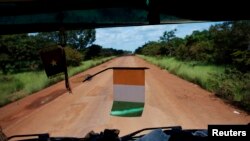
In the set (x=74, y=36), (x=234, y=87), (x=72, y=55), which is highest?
(x=74, y=36)

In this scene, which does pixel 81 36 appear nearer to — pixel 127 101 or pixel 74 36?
pixel 74 36

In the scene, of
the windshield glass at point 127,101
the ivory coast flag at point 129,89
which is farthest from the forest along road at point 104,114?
the ivory coast flag at point 129,89

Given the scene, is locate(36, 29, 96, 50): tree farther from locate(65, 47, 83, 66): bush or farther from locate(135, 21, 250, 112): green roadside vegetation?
locate(65, 47, 83, 66): bush

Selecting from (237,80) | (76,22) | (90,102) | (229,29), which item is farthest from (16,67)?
(76,22)

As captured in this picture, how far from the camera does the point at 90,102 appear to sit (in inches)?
631

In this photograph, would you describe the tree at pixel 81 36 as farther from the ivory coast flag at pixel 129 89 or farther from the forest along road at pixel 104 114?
the forest along road at pixel 104 114

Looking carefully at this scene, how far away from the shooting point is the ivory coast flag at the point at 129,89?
107 inches

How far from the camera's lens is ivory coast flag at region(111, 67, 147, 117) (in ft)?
8.95

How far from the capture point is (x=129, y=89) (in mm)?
2799

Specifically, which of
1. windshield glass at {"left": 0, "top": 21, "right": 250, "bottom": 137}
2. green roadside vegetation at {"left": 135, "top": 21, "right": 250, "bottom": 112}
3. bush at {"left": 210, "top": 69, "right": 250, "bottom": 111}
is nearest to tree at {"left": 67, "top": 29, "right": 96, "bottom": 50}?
windshield glass at {"left": 0, "top": 21, "right": 250, "bottom": 137}

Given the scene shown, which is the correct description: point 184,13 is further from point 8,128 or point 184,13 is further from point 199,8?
point 8,128

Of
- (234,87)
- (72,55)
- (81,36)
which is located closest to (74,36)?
(81,36)

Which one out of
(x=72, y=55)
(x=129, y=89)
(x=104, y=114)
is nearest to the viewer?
(x=129, y=89)

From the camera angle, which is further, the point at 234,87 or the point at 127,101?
the point at 234,87
